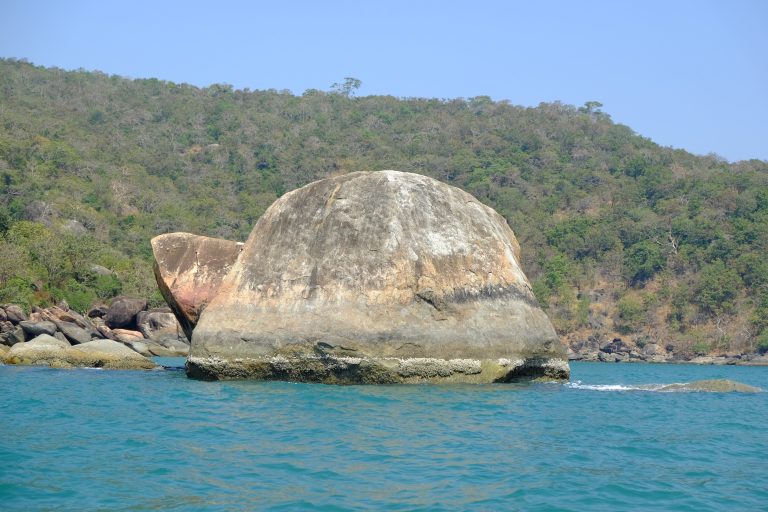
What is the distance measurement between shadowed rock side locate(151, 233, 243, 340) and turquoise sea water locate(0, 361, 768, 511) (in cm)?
406

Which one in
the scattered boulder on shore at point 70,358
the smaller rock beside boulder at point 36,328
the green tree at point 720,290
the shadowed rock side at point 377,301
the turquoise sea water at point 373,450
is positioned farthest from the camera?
the green tree at point 720,290

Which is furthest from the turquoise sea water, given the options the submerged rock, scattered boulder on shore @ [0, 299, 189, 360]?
scattered boulder on shore @ [0, 299, 189, 360]

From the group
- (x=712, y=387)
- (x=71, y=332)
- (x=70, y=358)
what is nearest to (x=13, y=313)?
(x=71, y=332)

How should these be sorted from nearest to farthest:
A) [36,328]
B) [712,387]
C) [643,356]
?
1. [712,387]
2. [36,328]
3. [643,356]

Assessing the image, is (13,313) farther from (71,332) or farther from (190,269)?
(190,269)

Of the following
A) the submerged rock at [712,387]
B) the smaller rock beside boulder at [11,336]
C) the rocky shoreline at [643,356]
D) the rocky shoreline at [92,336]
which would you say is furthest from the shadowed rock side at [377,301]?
the rocky shoreline at [643,356]

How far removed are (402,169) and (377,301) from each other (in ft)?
207

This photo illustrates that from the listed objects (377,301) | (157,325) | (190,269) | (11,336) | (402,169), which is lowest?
(157,325)

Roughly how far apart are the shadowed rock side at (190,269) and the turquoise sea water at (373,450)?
406 cm

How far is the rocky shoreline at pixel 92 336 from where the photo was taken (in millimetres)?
26875

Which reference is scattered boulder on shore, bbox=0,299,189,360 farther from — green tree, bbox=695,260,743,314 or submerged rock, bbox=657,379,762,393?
green tree, bbox=695,260,743,314

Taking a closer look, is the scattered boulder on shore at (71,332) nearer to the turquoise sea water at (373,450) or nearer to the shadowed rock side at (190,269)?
the shadowed rock side at (190,269)

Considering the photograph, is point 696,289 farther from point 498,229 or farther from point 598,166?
point 498,229

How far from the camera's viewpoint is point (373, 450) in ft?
38.8
